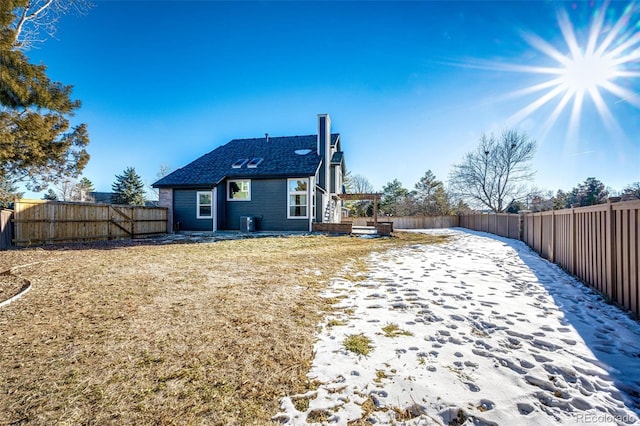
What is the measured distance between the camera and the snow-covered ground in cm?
158

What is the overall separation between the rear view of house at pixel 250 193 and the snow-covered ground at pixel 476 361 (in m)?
10.2

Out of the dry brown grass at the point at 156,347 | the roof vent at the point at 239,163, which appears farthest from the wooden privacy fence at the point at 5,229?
the roof vent at the point at 239,163

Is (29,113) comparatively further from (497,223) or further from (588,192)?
(588,192)

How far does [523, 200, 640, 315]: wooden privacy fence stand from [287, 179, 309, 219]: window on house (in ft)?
33.0

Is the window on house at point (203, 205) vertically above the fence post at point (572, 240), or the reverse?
the window on house at point (203, 205)

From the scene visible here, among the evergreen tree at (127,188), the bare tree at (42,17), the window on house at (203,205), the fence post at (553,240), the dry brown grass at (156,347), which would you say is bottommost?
the dry brown grass at (156,347)

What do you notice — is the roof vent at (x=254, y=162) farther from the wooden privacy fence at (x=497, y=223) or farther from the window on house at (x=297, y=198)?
the wooden privacy fence at (x=497, y=223)

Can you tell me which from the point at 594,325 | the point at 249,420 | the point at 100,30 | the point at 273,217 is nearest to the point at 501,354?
the point at 594,325

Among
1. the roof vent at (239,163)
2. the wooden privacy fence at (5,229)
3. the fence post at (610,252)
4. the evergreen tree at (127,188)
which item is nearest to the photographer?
the fence post at (610,252)

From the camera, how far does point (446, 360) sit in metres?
2.13

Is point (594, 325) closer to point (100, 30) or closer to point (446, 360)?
point (446, 360)

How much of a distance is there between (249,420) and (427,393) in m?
1.15

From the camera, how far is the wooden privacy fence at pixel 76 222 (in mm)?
8719

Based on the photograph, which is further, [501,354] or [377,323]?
[377,323]
